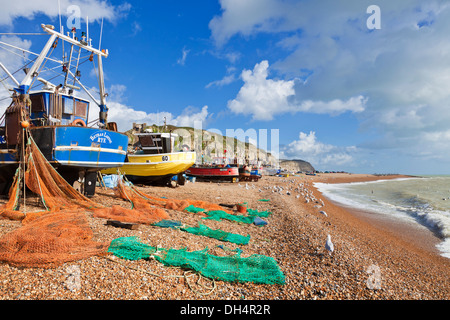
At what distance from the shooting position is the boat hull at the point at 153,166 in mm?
19141

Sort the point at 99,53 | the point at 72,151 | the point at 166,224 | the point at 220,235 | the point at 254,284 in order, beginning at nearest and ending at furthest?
the point at 254,284 → the point at 220,235 → the point at 166,224 → the point at 72,151 → the point at 99,53

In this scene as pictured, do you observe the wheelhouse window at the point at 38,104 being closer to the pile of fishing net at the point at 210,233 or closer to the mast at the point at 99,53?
the mast at the point at 99,53

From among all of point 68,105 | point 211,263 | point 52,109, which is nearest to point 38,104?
point 52,109

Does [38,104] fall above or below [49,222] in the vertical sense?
above

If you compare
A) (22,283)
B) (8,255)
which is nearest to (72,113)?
(8,255)

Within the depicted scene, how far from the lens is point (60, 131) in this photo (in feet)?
32.8

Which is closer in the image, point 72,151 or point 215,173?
point 72,151

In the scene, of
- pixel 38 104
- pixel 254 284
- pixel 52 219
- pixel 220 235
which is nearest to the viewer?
pixel 254 284

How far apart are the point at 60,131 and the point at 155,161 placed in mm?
9302

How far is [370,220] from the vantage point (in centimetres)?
1340

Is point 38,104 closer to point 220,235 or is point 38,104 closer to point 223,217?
point 223,217

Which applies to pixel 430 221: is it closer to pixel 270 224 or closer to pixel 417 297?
pixel 270 224

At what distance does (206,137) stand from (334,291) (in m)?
121

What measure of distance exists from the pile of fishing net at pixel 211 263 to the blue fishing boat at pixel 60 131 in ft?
23.8
